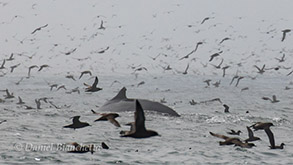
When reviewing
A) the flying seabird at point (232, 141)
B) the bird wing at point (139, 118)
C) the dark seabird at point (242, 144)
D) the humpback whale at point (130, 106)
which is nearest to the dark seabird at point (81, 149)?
the flying seabird at point (232, 141)

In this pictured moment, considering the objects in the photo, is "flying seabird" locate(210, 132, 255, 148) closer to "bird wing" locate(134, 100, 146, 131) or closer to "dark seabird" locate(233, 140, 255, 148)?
"dark seabird" locate(233, 140, 255, 148)

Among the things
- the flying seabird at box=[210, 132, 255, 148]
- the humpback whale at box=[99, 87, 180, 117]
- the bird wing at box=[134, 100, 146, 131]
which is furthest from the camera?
the humpback whale at box=[99, 87, 180, 117]

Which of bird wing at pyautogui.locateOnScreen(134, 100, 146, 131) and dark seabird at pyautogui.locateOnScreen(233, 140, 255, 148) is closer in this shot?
bird wing at pyautogui.locateOnScreen(134, 100, 146, 131)

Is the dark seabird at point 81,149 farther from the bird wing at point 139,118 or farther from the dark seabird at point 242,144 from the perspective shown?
the bird wing at point 139,118

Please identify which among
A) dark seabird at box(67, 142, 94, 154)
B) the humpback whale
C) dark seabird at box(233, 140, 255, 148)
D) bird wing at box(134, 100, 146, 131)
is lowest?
dark seabird at box(67, 142, 94, 154)

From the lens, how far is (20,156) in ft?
43.4

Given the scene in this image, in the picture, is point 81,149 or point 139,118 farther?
point 81,149

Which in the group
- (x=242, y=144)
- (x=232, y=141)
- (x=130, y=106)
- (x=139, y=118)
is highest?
(x=139, y=118)

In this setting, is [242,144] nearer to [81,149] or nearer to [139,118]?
[81,149]

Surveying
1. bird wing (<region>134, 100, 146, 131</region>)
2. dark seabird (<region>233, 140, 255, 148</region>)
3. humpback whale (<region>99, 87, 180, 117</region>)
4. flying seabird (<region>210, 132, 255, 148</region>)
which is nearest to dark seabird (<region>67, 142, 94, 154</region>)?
flying seabird (<region>210, 132, 255, 148</region>)

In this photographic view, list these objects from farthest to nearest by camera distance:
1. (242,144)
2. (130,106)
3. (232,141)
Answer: (130,106) < (242,144) < (232,141)

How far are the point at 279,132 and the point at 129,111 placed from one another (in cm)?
693

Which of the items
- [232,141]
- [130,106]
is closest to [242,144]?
[232,141]

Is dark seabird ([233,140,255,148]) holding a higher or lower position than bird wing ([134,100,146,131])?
lower
